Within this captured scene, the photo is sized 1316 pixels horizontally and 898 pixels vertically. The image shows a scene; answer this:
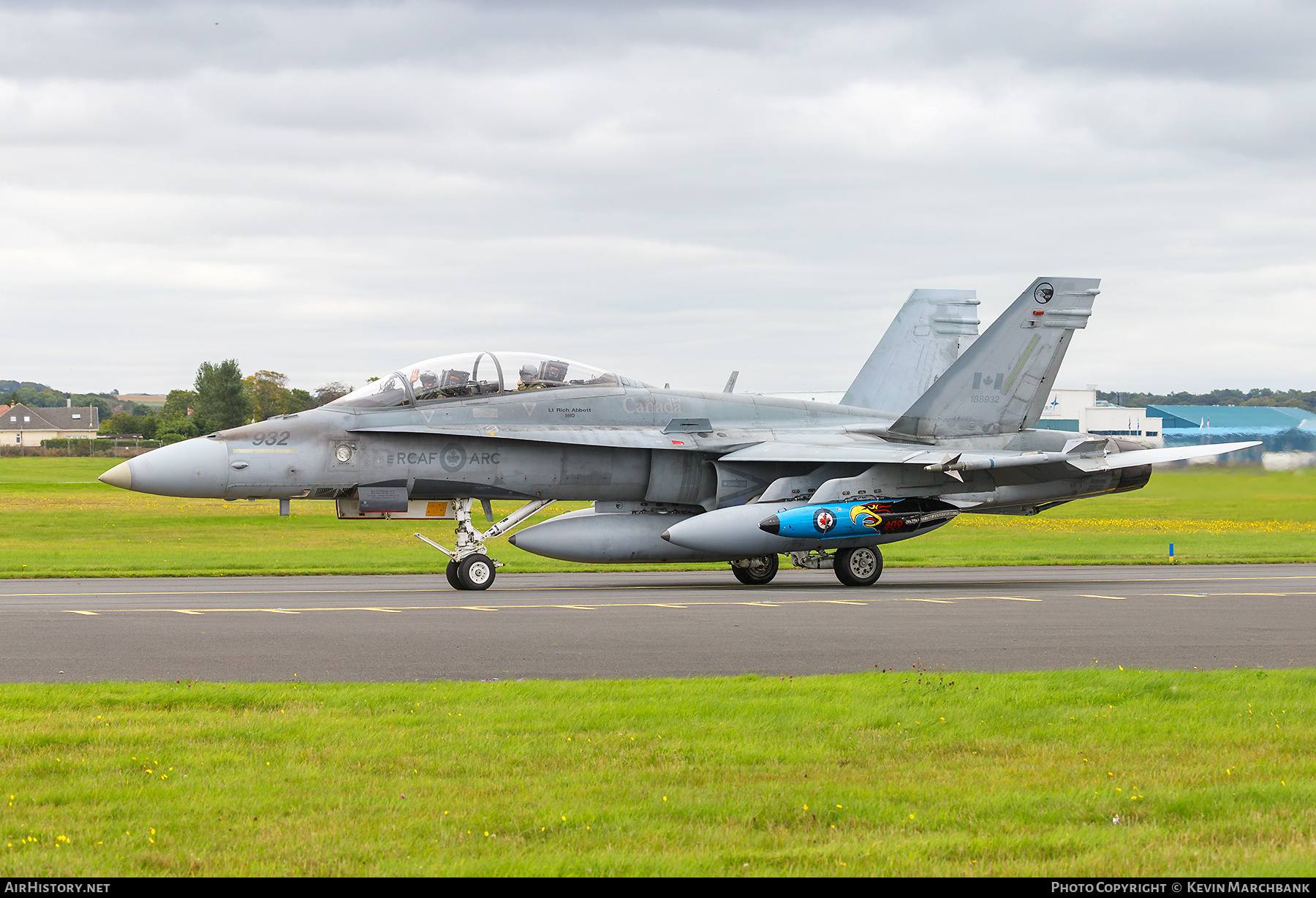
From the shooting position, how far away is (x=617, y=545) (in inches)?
786

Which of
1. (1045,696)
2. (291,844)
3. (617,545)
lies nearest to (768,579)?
(617,545)

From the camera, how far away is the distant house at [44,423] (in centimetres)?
15988

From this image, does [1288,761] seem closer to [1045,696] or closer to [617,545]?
[1045,696]

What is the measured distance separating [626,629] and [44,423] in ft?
558

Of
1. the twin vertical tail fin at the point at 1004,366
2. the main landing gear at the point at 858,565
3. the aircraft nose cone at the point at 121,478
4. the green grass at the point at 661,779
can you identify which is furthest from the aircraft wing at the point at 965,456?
the green grass at the point at 661,779

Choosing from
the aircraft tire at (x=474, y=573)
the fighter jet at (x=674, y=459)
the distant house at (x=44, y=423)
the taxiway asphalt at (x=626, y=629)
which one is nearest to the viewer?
the taxiway asphalt at (x=626, y=629)

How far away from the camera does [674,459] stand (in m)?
20.8

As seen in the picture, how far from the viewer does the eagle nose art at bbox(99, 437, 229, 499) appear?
17.4m

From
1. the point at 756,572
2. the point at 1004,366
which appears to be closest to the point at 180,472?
the point at 756,572

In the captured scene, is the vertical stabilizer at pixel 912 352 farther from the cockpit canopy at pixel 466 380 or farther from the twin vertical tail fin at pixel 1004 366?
the cockpit canopy at pixel 466 380

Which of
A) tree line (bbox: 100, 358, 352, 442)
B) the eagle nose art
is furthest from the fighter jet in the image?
tree line (bbox: 100, 358, 352, 442)

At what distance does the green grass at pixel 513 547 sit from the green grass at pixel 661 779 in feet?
52.9

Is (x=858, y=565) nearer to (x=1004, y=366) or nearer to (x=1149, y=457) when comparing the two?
(x=1004, y=366)

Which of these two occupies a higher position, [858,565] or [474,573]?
[858,565]
